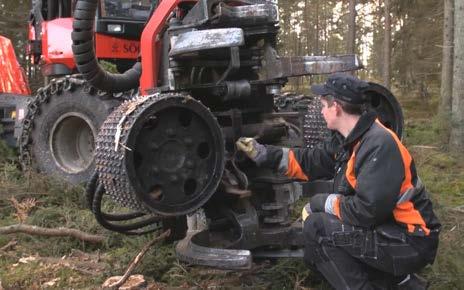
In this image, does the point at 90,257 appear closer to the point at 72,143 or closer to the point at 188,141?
the point at 188,141

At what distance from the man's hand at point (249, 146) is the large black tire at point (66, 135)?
320 cm

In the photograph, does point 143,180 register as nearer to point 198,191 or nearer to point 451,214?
point 198,191

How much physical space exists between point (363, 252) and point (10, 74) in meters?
8.49

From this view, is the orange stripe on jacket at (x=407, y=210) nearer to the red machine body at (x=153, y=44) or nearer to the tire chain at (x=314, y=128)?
the tire chain at (x=314, y=128)

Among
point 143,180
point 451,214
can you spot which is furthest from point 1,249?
point 451,214

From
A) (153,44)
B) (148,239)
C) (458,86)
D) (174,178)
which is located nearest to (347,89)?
(174,178)

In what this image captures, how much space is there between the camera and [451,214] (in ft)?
19.4

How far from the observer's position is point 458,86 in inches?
450

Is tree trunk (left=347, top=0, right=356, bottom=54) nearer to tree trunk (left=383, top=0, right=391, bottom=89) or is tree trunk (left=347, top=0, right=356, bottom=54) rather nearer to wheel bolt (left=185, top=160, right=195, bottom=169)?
tree trunk (left=383, top=0, right=391, bottom=89)

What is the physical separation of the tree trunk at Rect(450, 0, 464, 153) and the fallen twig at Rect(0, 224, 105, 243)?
26.0 feet

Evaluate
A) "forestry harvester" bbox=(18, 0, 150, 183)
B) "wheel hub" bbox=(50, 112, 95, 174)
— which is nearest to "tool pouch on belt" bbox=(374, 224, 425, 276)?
"forestry harvester" bbox=(18, 0, 150, 183)

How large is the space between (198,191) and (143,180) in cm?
38

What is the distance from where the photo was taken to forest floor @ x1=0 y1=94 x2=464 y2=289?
4273 mm

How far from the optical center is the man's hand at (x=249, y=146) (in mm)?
4105
